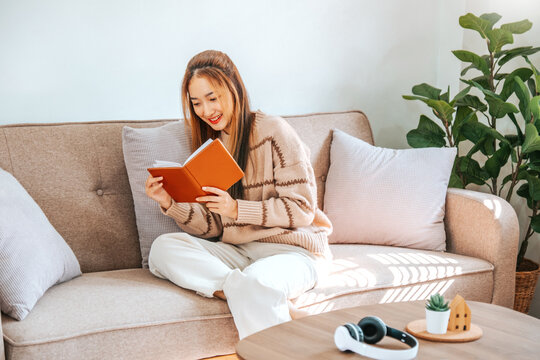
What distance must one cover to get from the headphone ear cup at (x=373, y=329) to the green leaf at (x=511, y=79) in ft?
4.97

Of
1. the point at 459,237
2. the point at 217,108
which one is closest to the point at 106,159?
the point at 217,108

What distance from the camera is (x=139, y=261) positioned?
2.13 m

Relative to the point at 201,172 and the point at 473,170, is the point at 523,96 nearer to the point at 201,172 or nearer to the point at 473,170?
the point at 473,170

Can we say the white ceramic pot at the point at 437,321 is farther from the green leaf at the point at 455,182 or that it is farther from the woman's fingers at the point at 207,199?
the green leaf at the point at 455,182

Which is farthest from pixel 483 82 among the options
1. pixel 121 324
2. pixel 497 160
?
pixel 121 324

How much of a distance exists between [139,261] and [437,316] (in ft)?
3.81

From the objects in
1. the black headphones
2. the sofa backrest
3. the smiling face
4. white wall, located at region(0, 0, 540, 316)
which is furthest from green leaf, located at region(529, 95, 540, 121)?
the sofa backrest

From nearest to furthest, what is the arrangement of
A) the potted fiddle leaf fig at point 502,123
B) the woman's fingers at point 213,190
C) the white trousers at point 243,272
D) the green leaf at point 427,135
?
the white trousers at point 243,272 < the woman's fingers at point 213,190 < the potted fiddle leaf fig at point 502,123 < the green leaf at point 427,135

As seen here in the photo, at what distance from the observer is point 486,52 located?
9.39 ft

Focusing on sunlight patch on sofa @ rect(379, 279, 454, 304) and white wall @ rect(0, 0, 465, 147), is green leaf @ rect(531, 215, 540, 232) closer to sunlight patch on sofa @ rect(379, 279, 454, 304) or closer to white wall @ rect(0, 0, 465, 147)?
sunlight patch on sofa @ rect(379, 279, 454, 304)

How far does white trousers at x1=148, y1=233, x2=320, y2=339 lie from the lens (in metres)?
1.63

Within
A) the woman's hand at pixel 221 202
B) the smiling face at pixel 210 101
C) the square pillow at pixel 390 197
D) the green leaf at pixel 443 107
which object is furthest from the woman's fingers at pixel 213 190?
the green leaf at pixel 443 107

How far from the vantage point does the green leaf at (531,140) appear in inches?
86.8

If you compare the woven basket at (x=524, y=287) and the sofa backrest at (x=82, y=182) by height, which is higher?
the sofa backrest at (x=82, y=182)
